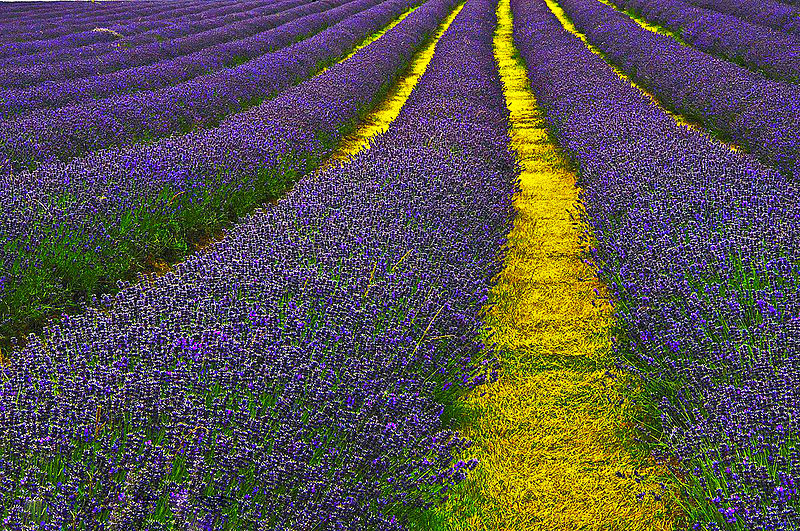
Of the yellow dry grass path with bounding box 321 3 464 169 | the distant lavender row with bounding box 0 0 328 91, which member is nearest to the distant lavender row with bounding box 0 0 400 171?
the yellow dry grass path with bounding box 321 3 464 169

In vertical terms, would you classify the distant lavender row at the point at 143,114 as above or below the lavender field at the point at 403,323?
above

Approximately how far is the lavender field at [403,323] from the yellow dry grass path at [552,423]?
1 cm

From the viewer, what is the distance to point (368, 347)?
2.54 meters

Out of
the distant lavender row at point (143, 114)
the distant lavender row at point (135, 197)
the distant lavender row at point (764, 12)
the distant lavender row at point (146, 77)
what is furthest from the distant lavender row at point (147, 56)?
the distant lavender row at point (764, 12)

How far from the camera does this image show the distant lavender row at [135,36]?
11220 millimetres

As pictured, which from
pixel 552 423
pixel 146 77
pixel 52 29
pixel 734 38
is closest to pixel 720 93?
pixel 734 38

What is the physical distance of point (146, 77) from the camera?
9.24 m

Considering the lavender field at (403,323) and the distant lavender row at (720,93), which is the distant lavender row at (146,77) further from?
the distant lavender row at (720,93)

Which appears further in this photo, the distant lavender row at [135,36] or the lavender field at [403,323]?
the distant lavender row at [135,36]

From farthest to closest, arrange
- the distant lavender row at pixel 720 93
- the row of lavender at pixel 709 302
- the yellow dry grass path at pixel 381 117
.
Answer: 1. the yellow dry grass path at pixel 381 117
2. the distant lavender row at pixel 720 93
3. the row of lavender at pixel 709 302

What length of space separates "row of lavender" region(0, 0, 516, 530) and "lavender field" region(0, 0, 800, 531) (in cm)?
1

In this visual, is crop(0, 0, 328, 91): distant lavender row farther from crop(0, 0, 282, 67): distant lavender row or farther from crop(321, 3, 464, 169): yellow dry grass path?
crop(321, 3, 464, 169): yellow dry grass path

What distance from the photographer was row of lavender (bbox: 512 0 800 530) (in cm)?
215

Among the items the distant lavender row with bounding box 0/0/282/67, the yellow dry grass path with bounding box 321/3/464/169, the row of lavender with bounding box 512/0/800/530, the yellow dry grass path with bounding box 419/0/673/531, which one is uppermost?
the distant lavender row with bounding box 0/0/282/67
